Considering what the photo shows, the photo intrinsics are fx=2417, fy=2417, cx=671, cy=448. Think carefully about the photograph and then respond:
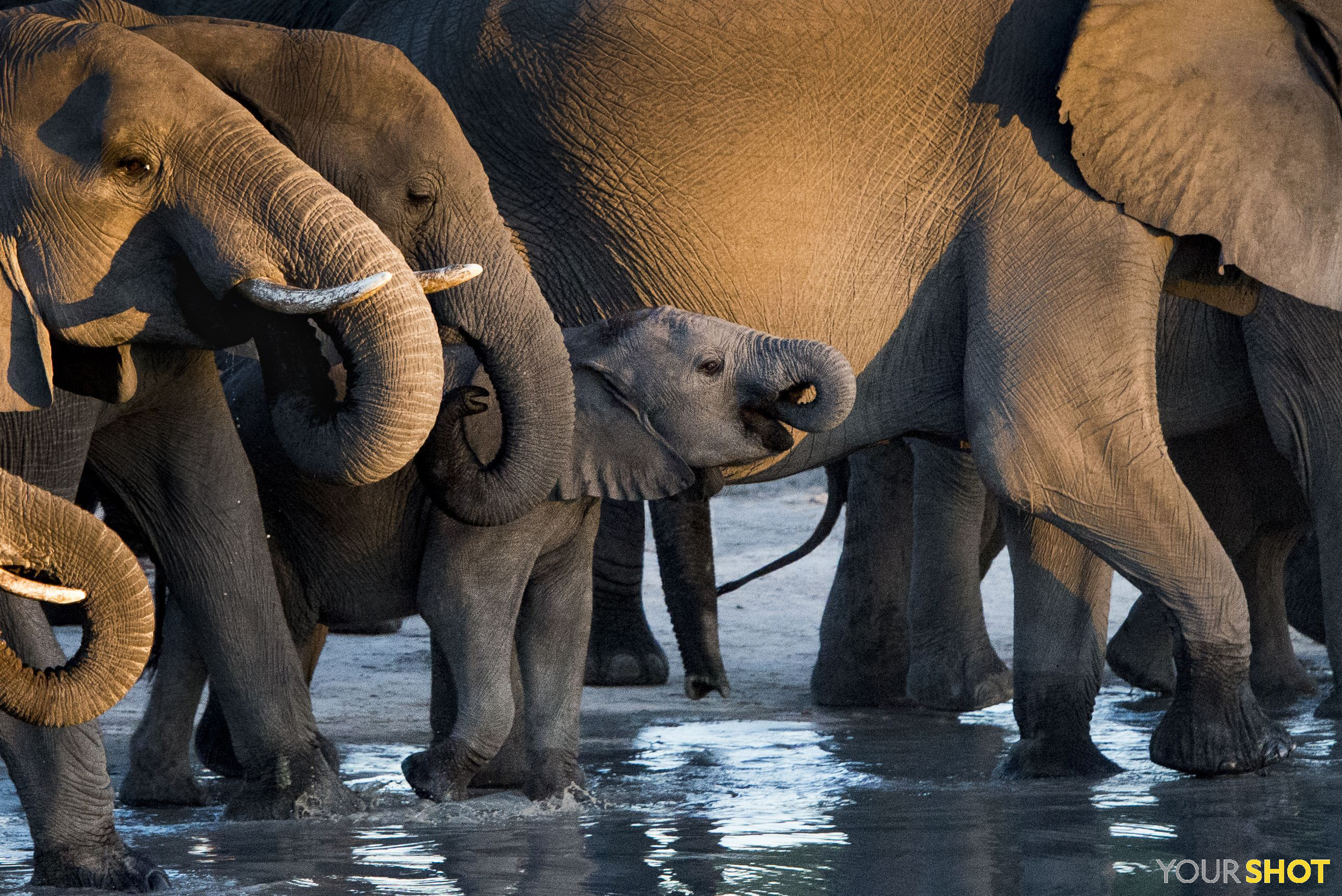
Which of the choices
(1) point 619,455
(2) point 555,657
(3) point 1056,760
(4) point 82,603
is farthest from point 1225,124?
(4) point 82,603

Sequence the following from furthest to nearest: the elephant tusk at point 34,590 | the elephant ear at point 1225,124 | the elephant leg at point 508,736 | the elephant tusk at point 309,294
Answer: the elephant ear at point 1225,124, the elephant leg at point 508,736, the elephant tusk at point 309,294, the elephant tusk at point 34,590

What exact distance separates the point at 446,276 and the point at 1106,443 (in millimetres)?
1816

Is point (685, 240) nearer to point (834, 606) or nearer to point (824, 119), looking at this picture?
point (824, 119)

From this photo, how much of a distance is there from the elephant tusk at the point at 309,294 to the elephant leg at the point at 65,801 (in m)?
0.71

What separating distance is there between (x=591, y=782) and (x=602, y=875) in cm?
139

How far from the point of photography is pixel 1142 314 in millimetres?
5633

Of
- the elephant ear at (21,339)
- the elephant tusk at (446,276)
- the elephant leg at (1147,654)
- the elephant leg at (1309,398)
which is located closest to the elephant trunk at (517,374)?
the elephant tusk at (446,276)

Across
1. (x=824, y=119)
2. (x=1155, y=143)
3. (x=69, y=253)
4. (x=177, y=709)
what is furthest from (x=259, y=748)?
(x=1155, y=143)

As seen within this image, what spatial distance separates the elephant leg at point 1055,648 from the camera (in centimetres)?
576

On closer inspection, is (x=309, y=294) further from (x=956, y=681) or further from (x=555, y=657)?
A: (x=956, y=681)

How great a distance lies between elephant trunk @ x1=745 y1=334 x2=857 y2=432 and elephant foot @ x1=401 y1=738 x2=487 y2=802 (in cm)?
99

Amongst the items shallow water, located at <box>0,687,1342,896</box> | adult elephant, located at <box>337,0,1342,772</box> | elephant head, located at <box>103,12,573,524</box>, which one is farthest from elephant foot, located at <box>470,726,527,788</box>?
adult elephant, located at <box>337,0,1342,772</box>

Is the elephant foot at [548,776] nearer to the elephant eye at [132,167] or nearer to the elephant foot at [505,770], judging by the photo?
the elephant foot at [505,770]

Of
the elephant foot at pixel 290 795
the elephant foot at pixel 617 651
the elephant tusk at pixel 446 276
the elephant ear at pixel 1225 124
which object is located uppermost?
the elephant ear at pixel 1225 124
